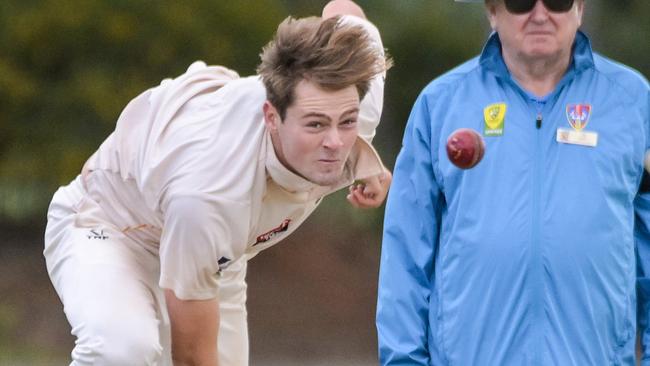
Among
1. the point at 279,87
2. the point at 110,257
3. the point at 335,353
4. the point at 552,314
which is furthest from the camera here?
the point at 335,353

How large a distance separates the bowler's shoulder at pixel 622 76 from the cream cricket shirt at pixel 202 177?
1242 mm

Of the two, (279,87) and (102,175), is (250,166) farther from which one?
(102,175)

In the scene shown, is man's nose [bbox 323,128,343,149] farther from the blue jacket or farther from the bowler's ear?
the blue jacket

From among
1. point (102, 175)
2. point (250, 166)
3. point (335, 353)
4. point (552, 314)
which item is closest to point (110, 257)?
point (102, 175)

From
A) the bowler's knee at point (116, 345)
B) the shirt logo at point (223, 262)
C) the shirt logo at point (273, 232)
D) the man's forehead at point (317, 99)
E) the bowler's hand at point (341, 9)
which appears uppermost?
the bowler's hand at point (341, 9)

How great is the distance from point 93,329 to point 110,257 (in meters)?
0.41

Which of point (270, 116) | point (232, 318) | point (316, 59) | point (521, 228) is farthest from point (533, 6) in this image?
point (232, 318)

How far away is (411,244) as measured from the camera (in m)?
4.88

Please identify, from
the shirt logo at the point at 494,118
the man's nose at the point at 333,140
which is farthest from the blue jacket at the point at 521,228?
the man's nose at the point at 333,140

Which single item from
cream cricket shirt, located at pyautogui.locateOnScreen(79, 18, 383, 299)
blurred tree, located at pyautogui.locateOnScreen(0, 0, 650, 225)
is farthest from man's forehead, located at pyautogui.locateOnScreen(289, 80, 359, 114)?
blurred tree, located at pyautogui.locateOnScreen(0, 0, 650, 225)

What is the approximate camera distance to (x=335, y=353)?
1297 cm

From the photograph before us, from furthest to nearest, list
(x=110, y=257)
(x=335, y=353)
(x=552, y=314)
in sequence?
(x=335, y=353) < (x=110, y=257) < (x=552, y=314)

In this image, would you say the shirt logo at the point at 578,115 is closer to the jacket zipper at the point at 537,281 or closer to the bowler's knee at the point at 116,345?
the jacket zipper at the point at 537,281

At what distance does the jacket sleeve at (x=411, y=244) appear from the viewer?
484 centimetres
